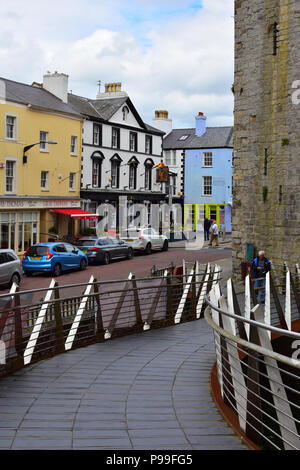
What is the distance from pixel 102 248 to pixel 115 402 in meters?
23.2

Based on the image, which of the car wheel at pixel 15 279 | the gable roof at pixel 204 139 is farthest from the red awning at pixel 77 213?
the gable roof at pixel 204 139

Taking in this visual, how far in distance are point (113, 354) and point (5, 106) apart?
24655 millimetres

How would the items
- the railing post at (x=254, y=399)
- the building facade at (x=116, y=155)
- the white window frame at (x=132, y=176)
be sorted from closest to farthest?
the railing post at (x=254, y=399) < the building facade at (x=116, y=155) < the white window frame at (x=132, y=176)

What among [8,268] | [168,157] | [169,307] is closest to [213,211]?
[168,157]

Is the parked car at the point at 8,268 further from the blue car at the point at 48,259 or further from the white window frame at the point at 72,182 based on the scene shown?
the white window frame at the point at 72,182

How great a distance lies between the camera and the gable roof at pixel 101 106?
3991 centimetres

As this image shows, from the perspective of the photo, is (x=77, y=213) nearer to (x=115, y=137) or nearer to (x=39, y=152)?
(x=39, y=152)

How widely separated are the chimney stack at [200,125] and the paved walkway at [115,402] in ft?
150

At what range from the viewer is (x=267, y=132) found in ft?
64.2

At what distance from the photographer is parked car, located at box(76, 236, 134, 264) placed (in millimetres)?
28812

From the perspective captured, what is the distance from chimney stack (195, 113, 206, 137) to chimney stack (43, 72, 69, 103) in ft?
59.8

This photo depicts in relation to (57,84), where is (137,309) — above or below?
below

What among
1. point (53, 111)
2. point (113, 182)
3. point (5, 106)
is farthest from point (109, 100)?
point (5, 106)
